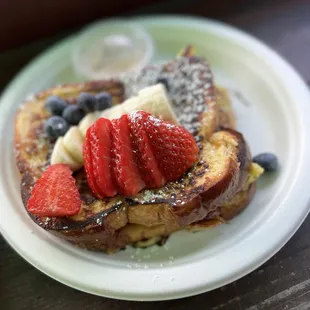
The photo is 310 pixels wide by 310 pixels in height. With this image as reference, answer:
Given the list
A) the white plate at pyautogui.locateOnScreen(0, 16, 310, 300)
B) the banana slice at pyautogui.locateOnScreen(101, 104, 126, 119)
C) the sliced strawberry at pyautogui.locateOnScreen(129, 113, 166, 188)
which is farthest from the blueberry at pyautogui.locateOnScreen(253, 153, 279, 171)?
the banana slice at pyautogui.locateOnScreen(101, 104, 126, 119)

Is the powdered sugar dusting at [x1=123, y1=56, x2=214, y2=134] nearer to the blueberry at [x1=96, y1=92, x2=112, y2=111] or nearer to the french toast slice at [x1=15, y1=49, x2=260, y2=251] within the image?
the french toast slice at [x1=15, y1=49, x2=260, y2=251]

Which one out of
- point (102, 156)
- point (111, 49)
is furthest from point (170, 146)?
point (111, 49)

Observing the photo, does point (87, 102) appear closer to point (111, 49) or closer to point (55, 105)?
point (55, 105)

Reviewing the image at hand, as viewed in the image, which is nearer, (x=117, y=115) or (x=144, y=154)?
(x=144, y=154)

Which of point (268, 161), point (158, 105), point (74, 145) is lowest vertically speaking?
point (268, 161)

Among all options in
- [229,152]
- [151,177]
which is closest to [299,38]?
[229,152]

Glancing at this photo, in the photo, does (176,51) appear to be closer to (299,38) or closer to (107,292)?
(299,38)

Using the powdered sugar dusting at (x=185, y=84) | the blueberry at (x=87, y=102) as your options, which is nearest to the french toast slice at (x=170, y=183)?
the powdered sugar dusting at (x=185, y=84)
